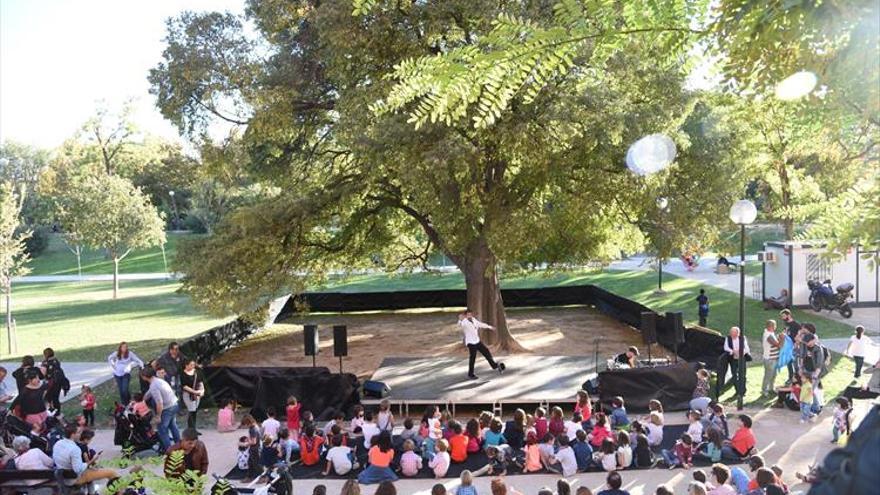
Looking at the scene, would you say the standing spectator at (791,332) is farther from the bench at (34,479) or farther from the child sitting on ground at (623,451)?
Answer: the bench at (34,479)

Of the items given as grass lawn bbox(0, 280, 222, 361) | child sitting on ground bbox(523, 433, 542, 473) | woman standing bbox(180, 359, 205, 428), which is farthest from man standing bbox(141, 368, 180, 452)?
grass lawn bbox(0, 280, 222, 361)

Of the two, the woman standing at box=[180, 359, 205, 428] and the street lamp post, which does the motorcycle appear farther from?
the street lamp post

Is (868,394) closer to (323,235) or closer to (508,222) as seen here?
(508,222)

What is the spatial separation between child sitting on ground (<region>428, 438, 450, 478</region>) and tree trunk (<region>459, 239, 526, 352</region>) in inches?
409

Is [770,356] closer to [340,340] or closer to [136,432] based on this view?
[340,340]

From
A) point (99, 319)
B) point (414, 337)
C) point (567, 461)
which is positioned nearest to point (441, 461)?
point (567, 461)

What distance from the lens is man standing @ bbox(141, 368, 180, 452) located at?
13.0 m

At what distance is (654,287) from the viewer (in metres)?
34.6

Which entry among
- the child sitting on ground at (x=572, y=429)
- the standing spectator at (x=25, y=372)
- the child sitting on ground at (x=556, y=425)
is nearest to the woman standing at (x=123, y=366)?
the standing spectator at (x=25, y=372)

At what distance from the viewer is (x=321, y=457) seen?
12617mm

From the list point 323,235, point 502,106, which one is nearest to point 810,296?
point 323,235

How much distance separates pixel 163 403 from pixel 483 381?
290 inches

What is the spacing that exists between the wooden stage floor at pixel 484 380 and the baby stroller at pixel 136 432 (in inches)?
174

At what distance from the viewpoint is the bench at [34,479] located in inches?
384
